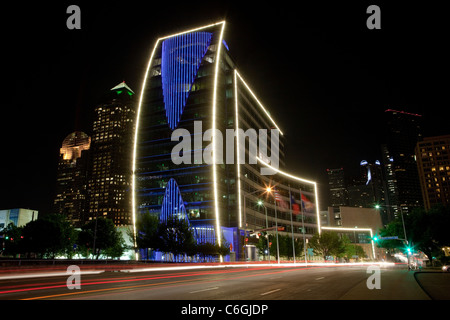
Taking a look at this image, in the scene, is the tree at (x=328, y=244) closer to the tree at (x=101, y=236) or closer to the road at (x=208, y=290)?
the tree at (x=101, y=236)

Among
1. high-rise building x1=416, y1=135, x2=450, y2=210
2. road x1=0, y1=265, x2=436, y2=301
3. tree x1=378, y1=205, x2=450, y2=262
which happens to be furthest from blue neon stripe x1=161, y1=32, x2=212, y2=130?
high-rise building x1=416, y1=135, x2=450, y2=210

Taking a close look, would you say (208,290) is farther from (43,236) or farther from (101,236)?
(101,236)

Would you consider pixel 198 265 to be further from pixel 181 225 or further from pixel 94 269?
pixel 181 225

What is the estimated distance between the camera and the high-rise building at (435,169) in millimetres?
186250

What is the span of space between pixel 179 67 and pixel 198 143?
82.6 ft

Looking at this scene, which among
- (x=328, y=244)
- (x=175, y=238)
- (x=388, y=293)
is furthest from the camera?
(x=328, y=244)

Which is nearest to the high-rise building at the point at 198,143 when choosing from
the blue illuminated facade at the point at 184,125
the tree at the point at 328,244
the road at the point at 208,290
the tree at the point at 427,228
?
the blue illuminated facade at the point at 184,125

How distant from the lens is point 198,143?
92938 millimetres

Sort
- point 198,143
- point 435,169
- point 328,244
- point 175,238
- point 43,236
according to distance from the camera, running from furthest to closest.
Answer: point 435,169, point 328,244, point 198,143, point 43,236, point 175,238

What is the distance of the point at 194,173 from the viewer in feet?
302

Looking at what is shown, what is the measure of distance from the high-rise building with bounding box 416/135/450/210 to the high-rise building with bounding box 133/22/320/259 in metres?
124

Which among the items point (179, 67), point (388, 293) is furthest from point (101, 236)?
point (388, 293)

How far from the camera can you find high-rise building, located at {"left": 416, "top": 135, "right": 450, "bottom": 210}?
611 feet
